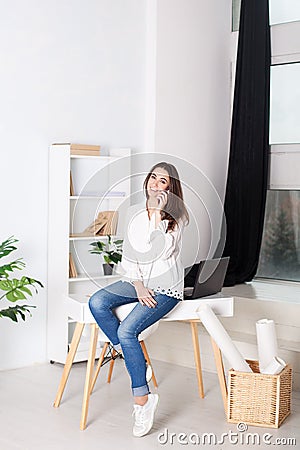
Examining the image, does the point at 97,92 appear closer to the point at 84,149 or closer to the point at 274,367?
the point at 84,149

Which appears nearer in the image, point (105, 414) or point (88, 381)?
point (88, 381)

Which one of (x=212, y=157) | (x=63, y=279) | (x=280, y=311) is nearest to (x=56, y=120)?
(x=63, y=279)

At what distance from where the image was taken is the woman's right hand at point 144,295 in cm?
343

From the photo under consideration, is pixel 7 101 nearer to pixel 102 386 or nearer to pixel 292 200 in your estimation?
pixel 102 386

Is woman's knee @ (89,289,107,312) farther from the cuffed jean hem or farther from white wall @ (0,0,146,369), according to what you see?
white wall @ (0,0,146,369)

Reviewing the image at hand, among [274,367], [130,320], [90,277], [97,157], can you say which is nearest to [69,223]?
[90,277]

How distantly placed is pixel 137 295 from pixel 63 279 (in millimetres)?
1075

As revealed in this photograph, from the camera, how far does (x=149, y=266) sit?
345cm

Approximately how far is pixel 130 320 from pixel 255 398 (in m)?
0.67

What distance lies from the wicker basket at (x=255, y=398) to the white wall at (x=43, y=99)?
1.47 m

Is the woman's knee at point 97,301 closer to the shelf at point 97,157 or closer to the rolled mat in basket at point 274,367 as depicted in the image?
the rolled mat in basket at point 274,367

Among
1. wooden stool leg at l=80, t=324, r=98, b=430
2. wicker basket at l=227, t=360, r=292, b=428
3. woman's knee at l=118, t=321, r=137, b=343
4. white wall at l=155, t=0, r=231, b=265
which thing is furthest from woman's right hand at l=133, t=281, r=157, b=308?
white wall at l=155, t=0, r=231, b=265

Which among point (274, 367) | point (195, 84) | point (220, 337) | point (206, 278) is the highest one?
point (195, 84)

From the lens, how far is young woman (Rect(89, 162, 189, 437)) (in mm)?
3410
